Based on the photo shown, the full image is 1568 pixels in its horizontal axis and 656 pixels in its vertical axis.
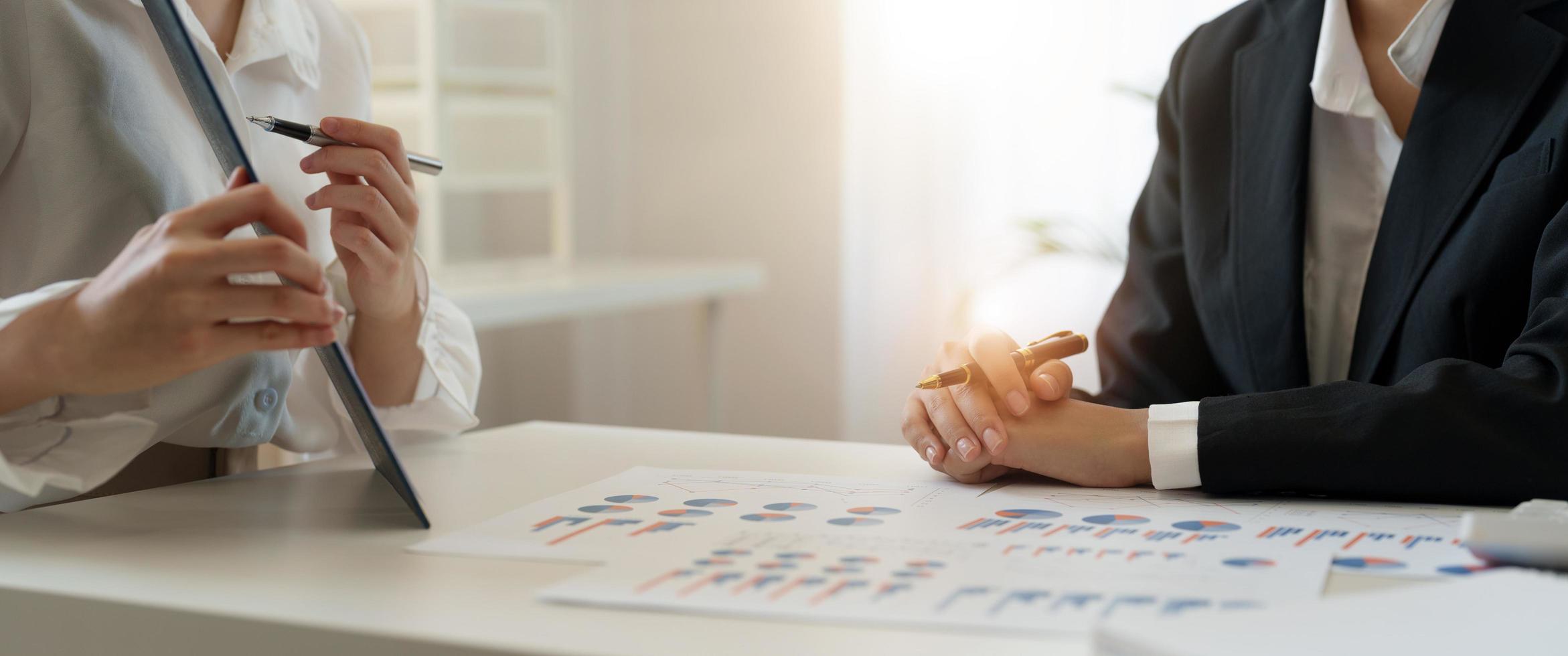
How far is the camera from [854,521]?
76cm

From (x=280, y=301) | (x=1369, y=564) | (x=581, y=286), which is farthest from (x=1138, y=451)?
(x=581, y=286)

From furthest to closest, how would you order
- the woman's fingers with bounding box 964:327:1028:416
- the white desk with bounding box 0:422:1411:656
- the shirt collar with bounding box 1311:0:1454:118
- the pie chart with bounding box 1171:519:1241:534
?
the shirt collar with bounding box 1311:0:1454:118
the woman's fingers with bounding box 964:327:1028:416
the pie chart with bounding box 1171:519:1241:534
the white desk with bounding box 0:422:1411:656

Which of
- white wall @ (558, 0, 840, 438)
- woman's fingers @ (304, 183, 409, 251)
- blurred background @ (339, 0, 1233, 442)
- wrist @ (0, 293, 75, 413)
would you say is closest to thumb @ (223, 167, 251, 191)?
wrist @ (0, 293, 75, 413)

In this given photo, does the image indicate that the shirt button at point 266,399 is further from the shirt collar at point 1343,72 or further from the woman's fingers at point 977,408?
the shirt collar at point 1343,72

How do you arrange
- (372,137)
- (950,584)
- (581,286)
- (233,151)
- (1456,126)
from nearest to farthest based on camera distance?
(950,584) < (233,151) < (372,137) < (1456,126) < (581,286)

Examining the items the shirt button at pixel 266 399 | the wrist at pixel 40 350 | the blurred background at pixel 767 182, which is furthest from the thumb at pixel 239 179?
the blurred background at pixel 767 182

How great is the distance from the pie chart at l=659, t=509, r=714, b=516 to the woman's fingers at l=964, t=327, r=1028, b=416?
28 cm

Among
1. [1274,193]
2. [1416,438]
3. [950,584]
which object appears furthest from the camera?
[1274,193]

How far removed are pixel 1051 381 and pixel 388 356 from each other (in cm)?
59

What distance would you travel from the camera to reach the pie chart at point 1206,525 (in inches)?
29.2

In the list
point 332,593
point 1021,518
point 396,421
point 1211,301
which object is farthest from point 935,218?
point 332,593

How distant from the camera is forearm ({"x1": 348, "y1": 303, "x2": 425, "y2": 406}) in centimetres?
111

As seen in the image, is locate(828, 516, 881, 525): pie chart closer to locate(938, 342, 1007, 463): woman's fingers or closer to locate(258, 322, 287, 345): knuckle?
locate(938, 342, 1007, 463): woman's fingers

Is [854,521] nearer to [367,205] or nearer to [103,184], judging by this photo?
[367,205]
